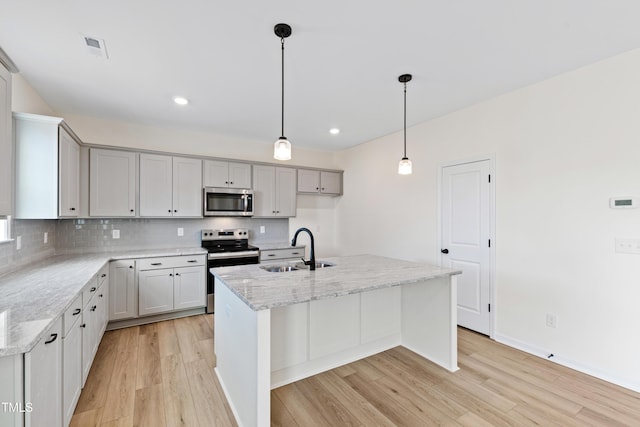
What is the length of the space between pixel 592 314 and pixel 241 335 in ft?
9.41

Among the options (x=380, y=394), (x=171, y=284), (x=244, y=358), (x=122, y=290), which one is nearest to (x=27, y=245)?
(x=122, y=290)

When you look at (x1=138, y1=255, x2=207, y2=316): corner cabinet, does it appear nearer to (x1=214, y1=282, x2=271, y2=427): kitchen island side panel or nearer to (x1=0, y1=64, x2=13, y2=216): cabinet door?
(x1=214, y1=282, x2=271, y2=427): kitchen island side panel

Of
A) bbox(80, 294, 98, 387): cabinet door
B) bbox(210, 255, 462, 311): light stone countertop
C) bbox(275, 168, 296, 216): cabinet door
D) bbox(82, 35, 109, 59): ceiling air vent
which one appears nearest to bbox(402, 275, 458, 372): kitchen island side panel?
bbox(210, 255, 462, 311): light stone countertop

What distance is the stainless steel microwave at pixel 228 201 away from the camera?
13.6ft

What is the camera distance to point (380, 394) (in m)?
2.18

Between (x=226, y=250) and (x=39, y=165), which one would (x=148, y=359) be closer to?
(x=226, y=250)

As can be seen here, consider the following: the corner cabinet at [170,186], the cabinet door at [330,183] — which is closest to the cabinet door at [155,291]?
the corner cabinet at [170,186]

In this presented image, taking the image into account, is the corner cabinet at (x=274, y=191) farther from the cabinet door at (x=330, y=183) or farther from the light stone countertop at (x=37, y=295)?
the light stone countertop at (x=37, y=295)

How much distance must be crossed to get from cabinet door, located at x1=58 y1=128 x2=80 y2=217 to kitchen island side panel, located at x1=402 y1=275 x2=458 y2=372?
136 inches

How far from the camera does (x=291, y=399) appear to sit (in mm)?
2123

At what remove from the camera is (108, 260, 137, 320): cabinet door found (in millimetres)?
3301

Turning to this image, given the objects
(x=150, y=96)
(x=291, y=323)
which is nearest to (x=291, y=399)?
(x=291, y=323)

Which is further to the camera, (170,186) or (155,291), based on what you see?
(170,186)

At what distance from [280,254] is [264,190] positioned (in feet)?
3.49
